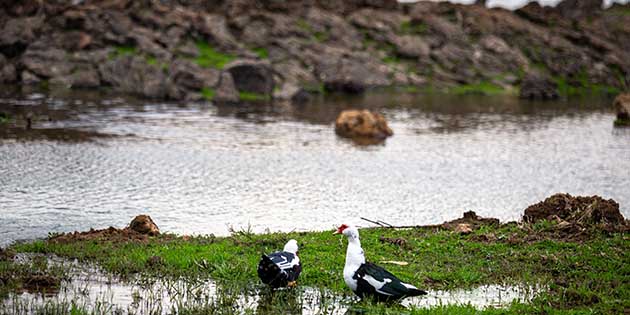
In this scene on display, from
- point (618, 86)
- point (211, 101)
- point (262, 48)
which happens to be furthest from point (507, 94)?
point (211, 101)

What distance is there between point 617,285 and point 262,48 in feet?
302

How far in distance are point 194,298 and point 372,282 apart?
3.99m

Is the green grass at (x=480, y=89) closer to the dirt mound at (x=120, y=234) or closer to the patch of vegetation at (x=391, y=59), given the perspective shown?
the patch of vegetation at (x=391, y=59)

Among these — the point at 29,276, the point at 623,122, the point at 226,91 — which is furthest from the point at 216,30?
the point at 29,276

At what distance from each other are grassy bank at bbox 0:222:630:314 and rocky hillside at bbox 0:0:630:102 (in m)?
58.5

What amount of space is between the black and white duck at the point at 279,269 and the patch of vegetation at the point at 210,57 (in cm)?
7764

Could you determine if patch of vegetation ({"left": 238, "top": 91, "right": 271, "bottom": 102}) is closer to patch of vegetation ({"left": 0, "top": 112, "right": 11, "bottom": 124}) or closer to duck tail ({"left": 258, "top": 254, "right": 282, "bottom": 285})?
patch of vegetation ({"left": 0, "top": 112, "right": 11, "bottom": 124})

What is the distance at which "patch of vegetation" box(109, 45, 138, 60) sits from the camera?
312 ft

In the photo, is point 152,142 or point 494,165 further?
point 152,142

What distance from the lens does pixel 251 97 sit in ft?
274

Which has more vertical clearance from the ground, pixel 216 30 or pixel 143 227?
pixel 216 30

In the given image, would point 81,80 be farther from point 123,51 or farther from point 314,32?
point 314,32

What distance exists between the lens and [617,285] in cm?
1827

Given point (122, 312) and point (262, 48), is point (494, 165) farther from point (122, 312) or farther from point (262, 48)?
point (262, 48)
